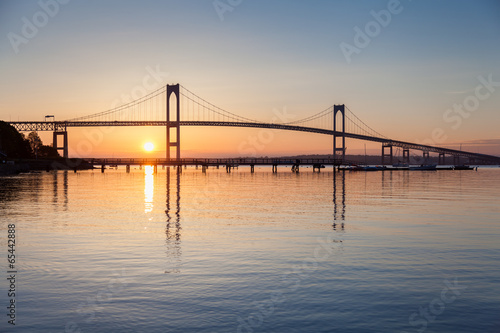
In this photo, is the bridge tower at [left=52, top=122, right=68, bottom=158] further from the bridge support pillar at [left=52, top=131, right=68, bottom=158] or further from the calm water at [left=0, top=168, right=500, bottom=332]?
the calm water at [left=0, top=168, right=500, bottom=332]

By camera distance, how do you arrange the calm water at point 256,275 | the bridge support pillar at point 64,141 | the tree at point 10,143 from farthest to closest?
the bridge support pillar at point 64,141 < the tree at point 10,143 < the calm water at point 256,275

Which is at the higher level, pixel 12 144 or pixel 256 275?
pixel 12 144

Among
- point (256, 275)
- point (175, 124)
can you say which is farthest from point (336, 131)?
point (256, 275)

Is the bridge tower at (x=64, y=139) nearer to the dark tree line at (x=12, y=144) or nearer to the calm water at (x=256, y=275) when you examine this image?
the dark tree line at (x=12, y=144)

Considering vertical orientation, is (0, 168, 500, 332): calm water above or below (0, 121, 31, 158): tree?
below

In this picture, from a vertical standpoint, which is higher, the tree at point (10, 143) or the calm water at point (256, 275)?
the tree at point (10, 143)

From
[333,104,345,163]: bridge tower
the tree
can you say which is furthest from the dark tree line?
[333,104,345,163]: bridge tower

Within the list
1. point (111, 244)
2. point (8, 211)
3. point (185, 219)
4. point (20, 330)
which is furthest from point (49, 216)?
point (20, 330)

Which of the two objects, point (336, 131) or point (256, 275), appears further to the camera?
point (336, 131)

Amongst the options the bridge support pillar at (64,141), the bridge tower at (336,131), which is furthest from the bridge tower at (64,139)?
the bridge tower at (336,131)

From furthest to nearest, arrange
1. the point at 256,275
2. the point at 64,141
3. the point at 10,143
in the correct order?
the point at 64,141 < the point at 10,143 < the point at 256,275

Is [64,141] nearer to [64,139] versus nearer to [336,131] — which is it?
[64,139]

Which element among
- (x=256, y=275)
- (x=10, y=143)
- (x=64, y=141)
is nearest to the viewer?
(x=256, y=275)

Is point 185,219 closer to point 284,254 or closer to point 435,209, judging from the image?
point 284,254
